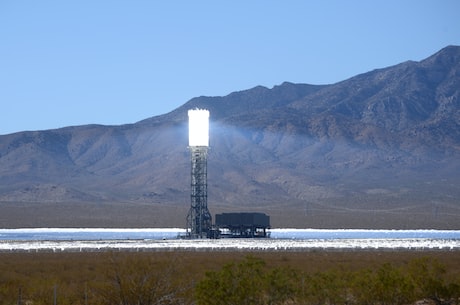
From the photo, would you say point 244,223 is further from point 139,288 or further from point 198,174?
point 139,288

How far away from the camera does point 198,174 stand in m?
112

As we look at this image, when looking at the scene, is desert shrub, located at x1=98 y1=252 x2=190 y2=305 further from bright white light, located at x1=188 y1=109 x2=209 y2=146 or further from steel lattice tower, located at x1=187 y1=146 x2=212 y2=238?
bright white light, located at x1=188 y1=109 x2=209 y2=146

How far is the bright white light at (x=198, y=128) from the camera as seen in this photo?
112 meters

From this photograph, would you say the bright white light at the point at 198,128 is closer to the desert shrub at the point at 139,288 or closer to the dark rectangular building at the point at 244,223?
the dark rectangular building at the point at 244,223

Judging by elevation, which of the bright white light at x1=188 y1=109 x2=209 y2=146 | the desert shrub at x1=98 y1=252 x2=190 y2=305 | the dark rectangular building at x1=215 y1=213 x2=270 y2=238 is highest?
the bright white light at x1=188 y1=109 x2=209 y2=146

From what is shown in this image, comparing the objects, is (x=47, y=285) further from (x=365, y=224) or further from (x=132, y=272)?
(x=365, y=224)

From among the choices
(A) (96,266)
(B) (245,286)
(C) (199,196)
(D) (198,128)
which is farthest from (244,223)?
(B) (245,286)

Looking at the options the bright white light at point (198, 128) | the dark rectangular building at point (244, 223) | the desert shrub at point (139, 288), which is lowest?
the desert shrub at point (139, 288)

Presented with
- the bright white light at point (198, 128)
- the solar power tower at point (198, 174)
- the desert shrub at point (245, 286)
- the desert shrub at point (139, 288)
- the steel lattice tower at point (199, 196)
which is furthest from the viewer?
the bright white light at point (198, 128)

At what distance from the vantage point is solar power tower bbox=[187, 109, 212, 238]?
111688 mm

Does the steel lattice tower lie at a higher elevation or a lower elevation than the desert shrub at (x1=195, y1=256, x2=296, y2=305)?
higher

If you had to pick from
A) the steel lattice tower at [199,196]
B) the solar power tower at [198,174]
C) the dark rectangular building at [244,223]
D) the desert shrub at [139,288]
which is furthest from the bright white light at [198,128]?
the desert shrub at [139,288]

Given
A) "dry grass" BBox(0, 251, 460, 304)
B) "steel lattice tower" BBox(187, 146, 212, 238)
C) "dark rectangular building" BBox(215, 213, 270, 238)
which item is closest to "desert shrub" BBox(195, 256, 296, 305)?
"dry grass" BBox(0, 251, 460, 304)

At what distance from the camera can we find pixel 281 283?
3183 centimetres
